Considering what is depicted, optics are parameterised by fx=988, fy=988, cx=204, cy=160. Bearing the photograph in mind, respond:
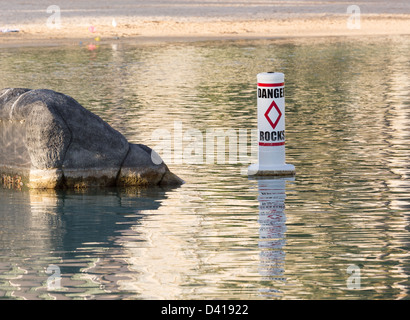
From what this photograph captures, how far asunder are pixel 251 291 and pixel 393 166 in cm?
581

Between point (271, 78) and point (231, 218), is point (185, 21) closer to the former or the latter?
point (271, 78)

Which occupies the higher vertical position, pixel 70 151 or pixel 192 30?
pixel 192 30

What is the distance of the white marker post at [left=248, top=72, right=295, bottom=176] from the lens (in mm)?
12055

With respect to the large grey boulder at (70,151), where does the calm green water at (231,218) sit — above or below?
below

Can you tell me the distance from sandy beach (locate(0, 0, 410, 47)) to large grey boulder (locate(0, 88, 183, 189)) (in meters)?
26.9

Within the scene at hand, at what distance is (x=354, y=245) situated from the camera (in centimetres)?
834

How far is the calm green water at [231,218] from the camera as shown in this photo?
7.26 meters

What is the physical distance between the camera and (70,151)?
11.4m

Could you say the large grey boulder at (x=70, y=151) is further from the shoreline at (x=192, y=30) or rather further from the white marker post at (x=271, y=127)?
the shoreline at (x=192, y=30)

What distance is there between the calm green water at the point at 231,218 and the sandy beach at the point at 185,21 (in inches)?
809

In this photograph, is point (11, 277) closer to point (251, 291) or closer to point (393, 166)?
point (251, 291)

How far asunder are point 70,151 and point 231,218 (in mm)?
2667

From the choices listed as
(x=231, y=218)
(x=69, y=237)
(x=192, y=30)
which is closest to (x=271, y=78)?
(x=231, y=218)

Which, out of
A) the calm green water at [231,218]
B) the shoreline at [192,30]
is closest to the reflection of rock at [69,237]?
the calm green water at [231,218]
